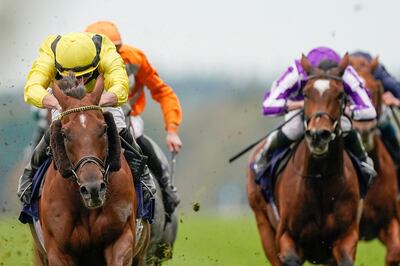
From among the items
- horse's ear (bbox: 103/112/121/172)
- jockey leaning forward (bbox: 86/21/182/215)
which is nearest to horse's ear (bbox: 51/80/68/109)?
horse's ear (bbox: 103/112/121/172)

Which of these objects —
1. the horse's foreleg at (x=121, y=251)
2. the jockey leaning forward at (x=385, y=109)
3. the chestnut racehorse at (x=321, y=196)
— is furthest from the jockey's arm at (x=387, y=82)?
the horse's foreleg at (x=121, y=251)

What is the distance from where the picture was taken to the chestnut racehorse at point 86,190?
9727 millimetres

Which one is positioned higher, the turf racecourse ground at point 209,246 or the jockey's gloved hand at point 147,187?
the jockey's gloved hand at point 147,187

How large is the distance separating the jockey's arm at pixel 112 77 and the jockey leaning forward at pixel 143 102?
7.79 feet

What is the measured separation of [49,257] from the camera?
10.4m

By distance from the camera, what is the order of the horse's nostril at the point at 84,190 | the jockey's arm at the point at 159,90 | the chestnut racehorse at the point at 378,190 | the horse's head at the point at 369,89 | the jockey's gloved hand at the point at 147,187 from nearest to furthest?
the horse's nostril at the point at 84,190
the jockey's gloved hand at the point at 147,187
the jockey's arm at the point at 159,90
the horse's head at the point at 369,89
the chestnut racehorse at the point at 378,190

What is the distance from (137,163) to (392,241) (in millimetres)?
4293

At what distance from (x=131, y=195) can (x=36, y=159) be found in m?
0.86

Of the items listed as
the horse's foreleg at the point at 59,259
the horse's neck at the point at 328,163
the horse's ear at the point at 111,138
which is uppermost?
the horse's ear at the point at 111,138

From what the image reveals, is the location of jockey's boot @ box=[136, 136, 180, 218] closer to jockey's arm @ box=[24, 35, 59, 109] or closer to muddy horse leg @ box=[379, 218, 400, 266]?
muddy horse leg @ box=[379, 218, 400, 266]

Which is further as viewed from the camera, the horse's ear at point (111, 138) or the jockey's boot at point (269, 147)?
the jockey's boot at point (269, 147)

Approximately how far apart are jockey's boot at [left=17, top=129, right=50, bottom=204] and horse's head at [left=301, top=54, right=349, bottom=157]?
7.49ft

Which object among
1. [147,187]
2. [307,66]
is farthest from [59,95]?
[307,66]

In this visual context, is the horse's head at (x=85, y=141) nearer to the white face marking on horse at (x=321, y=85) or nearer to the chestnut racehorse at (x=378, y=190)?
the white face marking on horse at (x=321, y=85)
